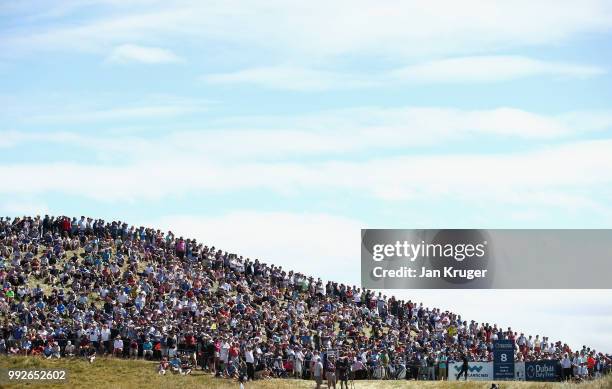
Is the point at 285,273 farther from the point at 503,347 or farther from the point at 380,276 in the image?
the point at 503,347

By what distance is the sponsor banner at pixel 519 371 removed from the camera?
58375 millimetres

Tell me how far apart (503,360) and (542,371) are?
2536mm

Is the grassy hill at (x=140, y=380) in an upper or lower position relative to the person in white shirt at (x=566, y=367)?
lower

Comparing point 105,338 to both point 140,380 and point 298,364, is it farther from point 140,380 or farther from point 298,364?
point 298,364

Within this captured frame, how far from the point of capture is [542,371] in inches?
2327

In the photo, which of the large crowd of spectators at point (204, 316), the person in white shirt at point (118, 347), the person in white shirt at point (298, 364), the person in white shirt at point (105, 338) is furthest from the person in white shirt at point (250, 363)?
the person in white shirt at point (105, 338)

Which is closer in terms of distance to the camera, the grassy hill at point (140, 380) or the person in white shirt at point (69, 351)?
the grassy hill at point (140, 380)

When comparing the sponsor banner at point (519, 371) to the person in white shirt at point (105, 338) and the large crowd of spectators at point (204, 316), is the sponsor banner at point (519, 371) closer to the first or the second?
the large crowd of spectators at point (204, 316)

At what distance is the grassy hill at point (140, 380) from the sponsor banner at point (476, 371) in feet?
7.28

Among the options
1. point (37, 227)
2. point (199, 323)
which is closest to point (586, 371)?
point (199, 323)

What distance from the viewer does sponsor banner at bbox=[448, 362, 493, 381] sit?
58119 millimetres

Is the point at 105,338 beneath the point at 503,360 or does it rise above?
above

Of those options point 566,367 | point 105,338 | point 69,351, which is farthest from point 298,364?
point 566,367

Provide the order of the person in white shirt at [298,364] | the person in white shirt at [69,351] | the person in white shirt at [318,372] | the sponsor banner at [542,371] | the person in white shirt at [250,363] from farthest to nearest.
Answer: the sponsor banner at [542,371]
the person in white shirt at [69,351]
the person in white shirt at [298,364]
the person in white shirt at [250,363]
the person in white shirt at [318,372]
